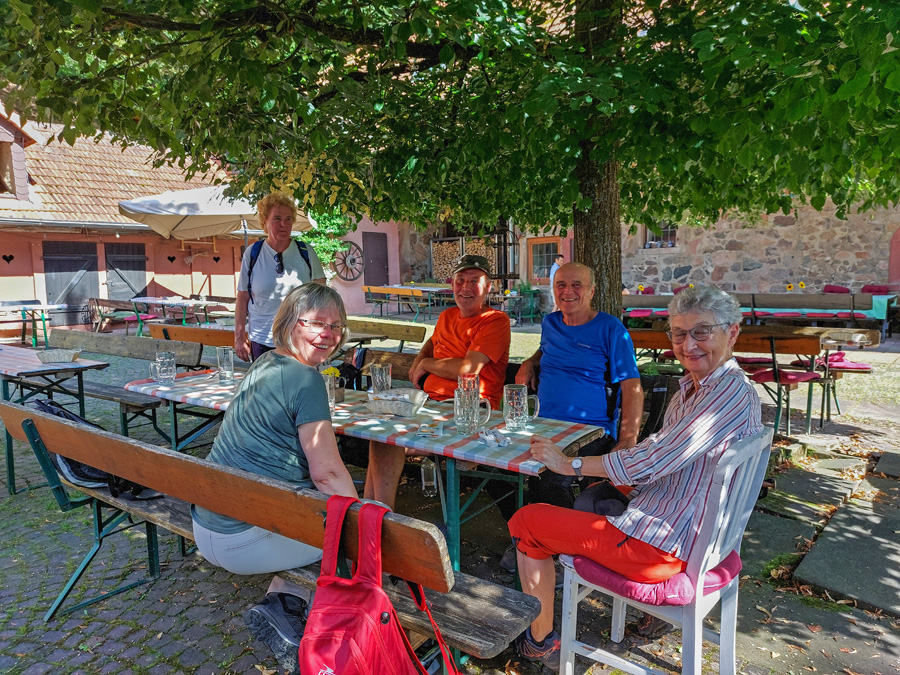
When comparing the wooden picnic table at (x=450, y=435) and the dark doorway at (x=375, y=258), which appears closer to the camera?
the wooden picnic table at (x=450, y=435)

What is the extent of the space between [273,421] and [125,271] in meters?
14.7

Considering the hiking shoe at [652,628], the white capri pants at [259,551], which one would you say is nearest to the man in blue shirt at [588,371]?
the hiking shoe at [652,628]

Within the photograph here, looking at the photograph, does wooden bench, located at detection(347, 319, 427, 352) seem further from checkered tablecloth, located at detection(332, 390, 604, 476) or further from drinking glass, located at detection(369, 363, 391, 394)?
checkered tablecloth, located at detection(332, 390, 604, 476)

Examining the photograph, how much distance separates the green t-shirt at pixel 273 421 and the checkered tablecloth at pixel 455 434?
0.55m

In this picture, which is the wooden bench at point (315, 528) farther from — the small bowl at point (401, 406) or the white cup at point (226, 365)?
the white cup at point (226, 365)

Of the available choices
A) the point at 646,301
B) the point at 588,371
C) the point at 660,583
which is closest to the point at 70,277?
the point at 646,301

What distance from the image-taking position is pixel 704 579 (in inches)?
79.9

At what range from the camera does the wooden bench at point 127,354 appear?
4660 mm

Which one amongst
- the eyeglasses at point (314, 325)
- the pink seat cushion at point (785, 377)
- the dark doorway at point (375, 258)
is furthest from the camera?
the dark doorway at point (375, 258)

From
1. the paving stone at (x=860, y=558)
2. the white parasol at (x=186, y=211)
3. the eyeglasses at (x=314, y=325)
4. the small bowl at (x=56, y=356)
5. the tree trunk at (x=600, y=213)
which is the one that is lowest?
the paving stone at (x=860, y=558)

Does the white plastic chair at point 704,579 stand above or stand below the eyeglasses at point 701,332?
below

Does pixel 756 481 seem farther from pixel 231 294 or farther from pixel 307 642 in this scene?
pixel 231 294

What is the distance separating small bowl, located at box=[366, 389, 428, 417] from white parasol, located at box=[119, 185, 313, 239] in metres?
6.41

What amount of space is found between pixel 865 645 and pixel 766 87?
241 centimetres
